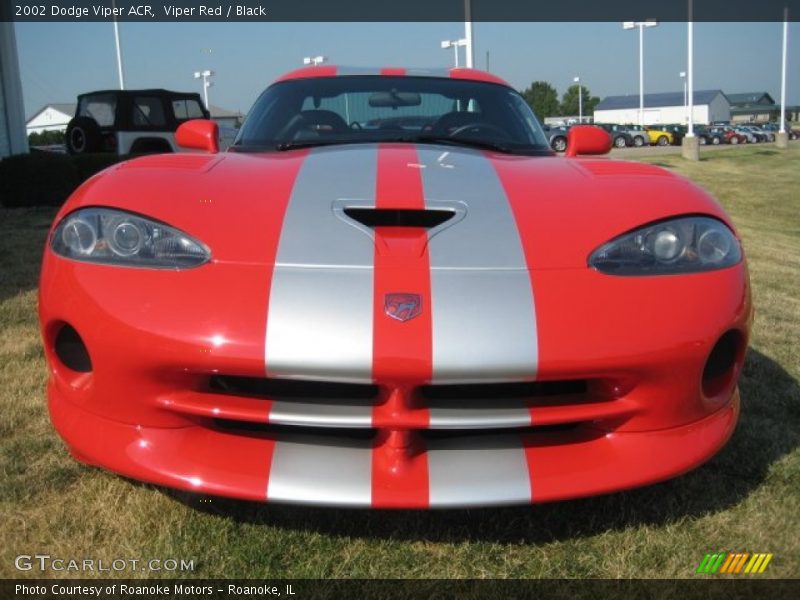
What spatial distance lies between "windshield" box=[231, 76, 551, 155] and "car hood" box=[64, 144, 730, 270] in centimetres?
60

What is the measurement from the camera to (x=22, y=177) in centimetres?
934

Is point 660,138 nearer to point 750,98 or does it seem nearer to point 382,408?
point 382,408

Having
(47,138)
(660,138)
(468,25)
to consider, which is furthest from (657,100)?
(468,25)

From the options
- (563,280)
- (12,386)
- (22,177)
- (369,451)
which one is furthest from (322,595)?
(22,177)

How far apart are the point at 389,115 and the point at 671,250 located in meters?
1.69

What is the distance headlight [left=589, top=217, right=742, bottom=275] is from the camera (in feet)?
6.25

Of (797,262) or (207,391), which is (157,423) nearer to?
(207,391)

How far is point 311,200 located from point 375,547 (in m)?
0.97

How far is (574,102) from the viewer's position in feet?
345

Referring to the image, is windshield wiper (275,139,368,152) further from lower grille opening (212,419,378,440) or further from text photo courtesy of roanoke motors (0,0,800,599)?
lower grille opening (212,419,378,440)

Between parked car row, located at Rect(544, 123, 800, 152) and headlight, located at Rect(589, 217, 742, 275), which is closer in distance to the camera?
headlight, located at Rect(589, 217, 742, 275)

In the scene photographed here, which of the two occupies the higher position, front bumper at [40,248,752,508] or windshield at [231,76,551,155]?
windshield at [231,76,551,155]

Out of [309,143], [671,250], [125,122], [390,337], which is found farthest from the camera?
[125,122]

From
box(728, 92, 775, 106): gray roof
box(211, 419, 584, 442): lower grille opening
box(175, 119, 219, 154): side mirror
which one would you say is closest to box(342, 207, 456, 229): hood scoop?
box(211, 419, 584, 442): lower grille opening
